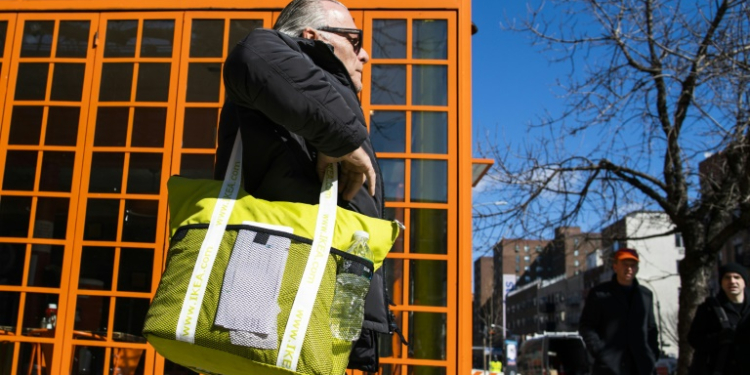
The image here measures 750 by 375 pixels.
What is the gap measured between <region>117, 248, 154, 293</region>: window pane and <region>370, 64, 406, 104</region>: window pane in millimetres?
1698

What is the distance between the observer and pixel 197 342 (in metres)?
1.57

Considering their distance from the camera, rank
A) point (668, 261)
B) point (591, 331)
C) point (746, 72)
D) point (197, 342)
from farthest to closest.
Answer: point (668, 261), point (746, 72), point (591, 331), point (197, 342)

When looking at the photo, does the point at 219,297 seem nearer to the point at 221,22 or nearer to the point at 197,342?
the point at 197,342

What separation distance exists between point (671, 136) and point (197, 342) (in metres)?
10.8

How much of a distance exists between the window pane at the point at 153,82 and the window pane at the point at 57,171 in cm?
59

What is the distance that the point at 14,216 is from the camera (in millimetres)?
4523

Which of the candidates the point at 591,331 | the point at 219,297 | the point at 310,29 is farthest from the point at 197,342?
the point at 591,331

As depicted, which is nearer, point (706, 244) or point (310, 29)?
point (310, 29)

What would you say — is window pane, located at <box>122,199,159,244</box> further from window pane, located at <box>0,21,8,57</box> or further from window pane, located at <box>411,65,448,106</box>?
window pane, located at <box>411,65,448,106</box>

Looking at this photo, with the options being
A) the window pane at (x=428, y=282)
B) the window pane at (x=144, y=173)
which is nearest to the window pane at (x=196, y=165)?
the window pane at (x=144, y=173)

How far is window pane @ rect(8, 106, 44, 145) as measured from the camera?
4652 mm

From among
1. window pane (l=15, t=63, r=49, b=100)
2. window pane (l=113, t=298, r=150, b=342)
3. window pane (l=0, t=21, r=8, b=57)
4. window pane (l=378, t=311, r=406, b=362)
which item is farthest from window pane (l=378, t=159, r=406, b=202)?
window pane (l=0, t=21, r=8, b=57)

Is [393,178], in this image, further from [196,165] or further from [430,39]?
[196,165]

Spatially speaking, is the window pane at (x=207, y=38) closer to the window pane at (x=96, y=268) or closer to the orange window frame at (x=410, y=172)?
the orange window frame at (x=410, y=172)
